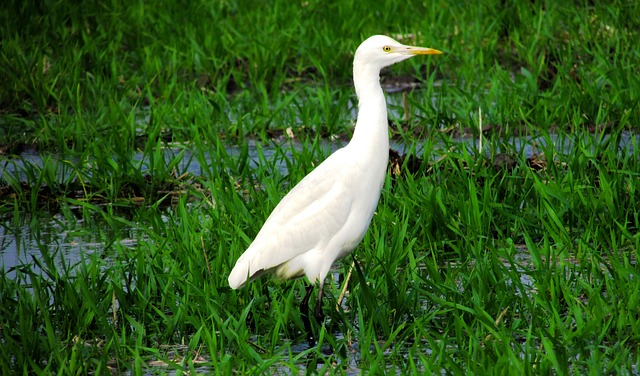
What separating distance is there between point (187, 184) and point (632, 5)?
15.0 ft

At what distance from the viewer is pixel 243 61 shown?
9.78 m

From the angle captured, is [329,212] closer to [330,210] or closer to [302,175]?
[330,210]

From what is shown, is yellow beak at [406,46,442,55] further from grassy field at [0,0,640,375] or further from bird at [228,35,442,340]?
grassy field at [0,0,640,375]

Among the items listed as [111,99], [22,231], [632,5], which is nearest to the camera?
[22,231]

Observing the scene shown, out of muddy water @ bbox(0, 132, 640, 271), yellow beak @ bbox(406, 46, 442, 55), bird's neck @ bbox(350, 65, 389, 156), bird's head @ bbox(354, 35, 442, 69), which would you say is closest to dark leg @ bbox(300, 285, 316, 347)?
bird's neck @ bbox(350, 65, 389, 156)

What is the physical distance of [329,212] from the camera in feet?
15.6

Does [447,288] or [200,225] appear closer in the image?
[447,288]

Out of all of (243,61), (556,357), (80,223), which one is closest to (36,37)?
(243,61)

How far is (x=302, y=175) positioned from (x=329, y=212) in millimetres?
1694

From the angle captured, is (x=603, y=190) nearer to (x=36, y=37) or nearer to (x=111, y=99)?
(x=111, y=99)

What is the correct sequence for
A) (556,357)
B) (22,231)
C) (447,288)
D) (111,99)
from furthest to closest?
(111,99) < (22,231) < (447,288) < (556,357)

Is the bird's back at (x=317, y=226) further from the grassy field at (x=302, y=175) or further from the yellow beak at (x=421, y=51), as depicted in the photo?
Result: the yellow beak at (x=421, y=51)

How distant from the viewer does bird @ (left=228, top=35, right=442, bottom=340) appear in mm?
4730

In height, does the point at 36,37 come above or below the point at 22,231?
above
